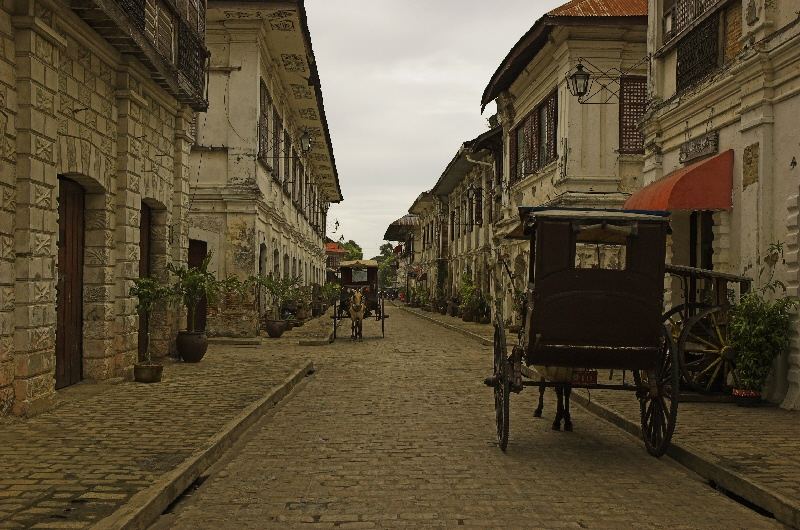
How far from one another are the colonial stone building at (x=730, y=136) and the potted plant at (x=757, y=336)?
0.17 metres

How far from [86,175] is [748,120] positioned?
830 cm

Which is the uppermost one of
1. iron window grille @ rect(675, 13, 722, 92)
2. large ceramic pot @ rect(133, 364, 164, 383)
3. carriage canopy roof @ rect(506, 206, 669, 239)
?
iron window grille @ rect(675, 13, 722, 92)

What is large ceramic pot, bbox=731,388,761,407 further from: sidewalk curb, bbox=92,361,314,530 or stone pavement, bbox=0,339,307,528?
stone pavement, bbox=0,339,307,528

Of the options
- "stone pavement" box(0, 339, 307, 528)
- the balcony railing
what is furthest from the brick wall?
"stone pavement" box(0, 339, 307, 528)

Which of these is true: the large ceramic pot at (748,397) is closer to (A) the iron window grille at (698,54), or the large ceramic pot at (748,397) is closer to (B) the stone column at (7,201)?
(A) the iron window grille at (698,54)

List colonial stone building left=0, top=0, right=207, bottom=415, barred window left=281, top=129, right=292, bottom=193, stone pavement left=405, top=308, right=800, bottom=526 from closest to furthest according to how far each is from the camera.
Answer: stone pavement left=405, top=308, right=800, bottom=526, colonial stone building left=0, top=0, right=207, bottom=415, barred window left=281, top=129, right=292, bottom=193

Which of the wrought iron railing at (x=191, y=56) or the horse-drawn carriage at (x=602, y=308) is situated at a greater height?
the wrought iron railing at (x=191, y=56)

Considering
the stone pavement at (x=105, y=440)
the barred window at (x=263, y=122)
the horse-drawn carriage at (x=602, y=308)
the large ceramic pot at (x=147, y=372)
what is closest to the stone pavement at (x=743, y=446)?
the horse-drawn carriage at (x=602, y=308)

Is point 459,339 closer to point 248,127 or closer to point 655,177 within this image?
Answer: point 248,127

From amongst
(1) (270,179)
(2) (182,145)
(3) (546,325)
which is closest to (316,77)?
(1) (270,179)

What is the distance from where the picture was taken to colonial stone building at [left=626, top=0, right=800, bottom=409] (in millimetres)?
9188

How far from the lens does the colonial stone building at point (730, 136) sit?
9.19 metres

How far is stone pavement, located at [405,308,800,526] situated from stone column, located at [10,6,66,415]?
6.06 metres

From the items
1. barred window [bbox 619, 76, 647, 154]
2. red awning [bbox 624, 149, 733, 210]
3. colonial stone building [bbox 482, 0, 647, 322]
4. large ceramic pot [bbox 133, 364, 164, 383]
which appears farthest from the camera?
barred window [bbox 619, 76, 647, 154]
